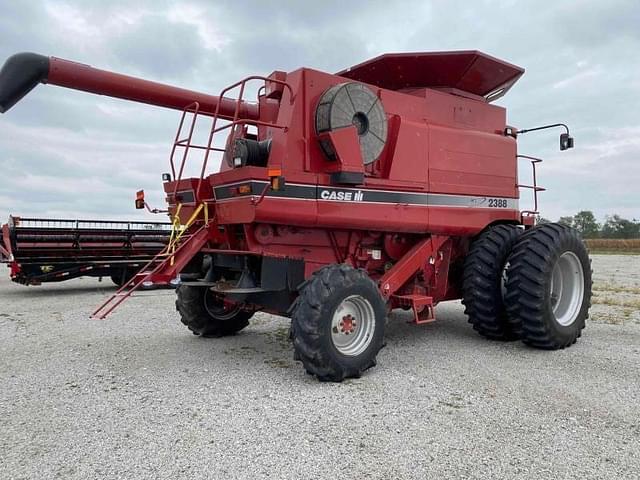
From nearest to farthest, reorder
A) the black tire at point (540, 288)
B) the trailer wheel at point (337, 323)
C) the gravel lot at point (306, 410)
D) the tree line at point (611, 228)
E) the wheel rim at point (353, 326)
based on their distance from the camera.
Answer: the gravel lot at point (306, 410)
the trailer wheel at point (337, 323)
the wheel rim at point (353, 326)
the black tire at point (540, 288)
the tree line at point (611, 228)

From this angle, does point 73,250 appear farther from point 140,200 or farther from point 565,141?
point 565,141

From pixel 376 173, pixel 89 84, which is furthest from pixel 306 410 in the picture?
pixel 89 84

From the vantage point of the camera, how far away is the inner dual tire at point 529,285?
600 centimetres

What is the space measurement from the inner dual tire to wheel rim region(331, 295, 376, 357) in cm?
190

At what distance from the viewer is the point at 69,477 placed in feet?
9.86

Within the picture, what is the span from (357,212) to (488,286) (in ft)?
6.96

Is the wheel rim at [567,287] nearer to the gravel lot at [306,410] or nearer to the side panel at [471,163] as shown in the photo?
the gravel lot at [306,410]

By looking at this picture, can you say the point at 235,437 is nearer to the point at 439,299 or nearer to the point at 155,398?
the point at 155,398

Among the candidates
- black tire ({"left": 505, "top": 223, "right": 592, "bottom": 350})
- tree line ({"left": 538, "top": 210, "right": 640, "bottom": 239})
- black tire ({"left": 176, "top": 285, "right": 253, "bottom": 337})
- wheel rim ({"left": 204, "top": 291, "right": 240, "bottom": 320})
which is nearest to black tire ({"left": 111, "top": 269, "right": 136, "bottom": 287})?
black tire ({"left": 176, "top": 285, "right": 253, "bottom": 337})


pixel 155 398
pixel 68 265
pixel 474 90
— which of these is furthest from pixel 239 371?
pixel 68 265

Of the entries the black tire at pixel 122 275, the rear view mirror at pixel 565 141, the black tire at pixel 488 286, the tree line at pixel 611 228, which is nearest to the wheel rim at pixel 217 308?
the black tire at pixel 488 286

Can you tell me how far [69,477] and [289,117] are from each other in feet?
11.8

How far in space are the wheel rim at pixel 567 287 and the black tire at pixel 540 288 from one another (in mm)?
53

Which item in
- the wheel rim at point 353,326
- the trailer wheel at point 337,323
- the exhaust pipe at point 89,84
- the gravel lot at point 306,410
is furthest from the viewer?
the wheel rim at point 353,326
